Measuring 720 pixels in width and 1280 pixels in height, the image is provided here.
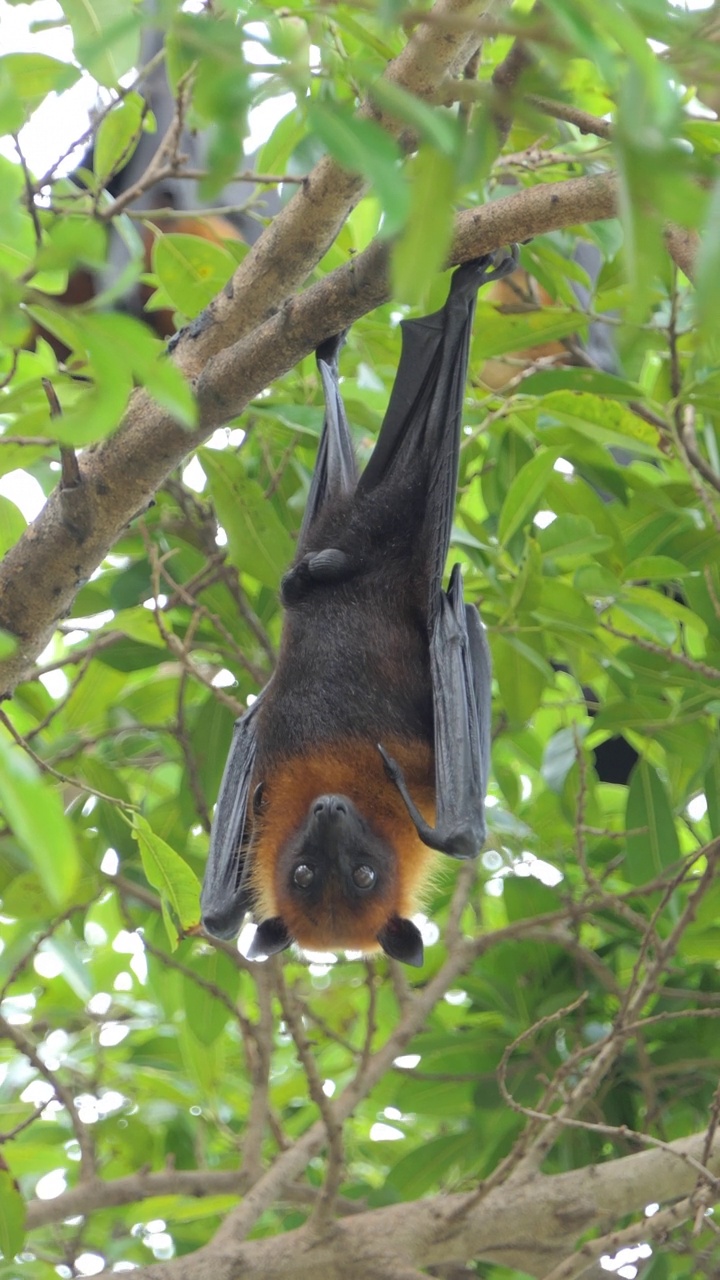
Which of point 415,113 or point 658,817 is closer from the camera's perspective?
point 415,113

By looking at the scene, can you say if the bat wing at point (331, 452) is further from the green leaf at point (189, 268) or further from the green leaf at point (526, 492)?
the green leaf at point (526, 492)

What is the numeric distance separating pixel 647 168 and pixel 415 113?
0.78 ft

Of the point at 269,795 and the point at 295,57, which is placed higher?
the point at 269,795

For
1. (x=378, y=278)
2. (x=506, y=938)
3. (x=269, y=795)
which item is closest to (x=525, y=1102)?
(x=506, y=938)

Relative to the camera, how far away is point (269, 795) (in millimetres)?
4414

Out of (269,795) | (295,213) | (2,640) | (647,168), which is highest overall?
(295,213)

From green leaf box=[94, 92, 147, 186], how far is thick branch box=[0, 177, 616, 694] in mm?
900

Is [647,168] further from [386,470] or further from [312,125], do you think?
[386,470]

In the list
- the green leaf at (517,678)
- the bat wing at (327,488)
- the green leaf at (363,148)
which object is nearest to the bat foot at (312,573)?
the bat wing at (327,488)

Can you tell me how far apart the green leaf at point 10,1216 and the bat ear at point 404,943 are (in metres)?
1.29

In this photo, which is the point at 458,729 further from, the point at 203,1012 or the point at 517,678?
the point at 203,1012

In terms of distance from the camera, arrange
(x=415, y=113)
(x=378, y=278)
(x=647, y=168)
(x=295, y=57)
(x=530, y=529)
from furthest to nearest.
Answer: (x=530, y=529), (x=378, y=278), (x=295, y=57), (x=415, y=113), (x=647, y=168)

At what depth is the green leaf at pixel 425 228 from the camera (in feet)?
4.22

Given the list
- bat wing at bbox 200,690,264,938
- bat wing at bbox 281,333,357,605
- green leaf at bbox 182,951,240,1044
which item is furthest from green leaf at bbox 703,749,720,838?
green leaf at bbox 182,951,240,1044
